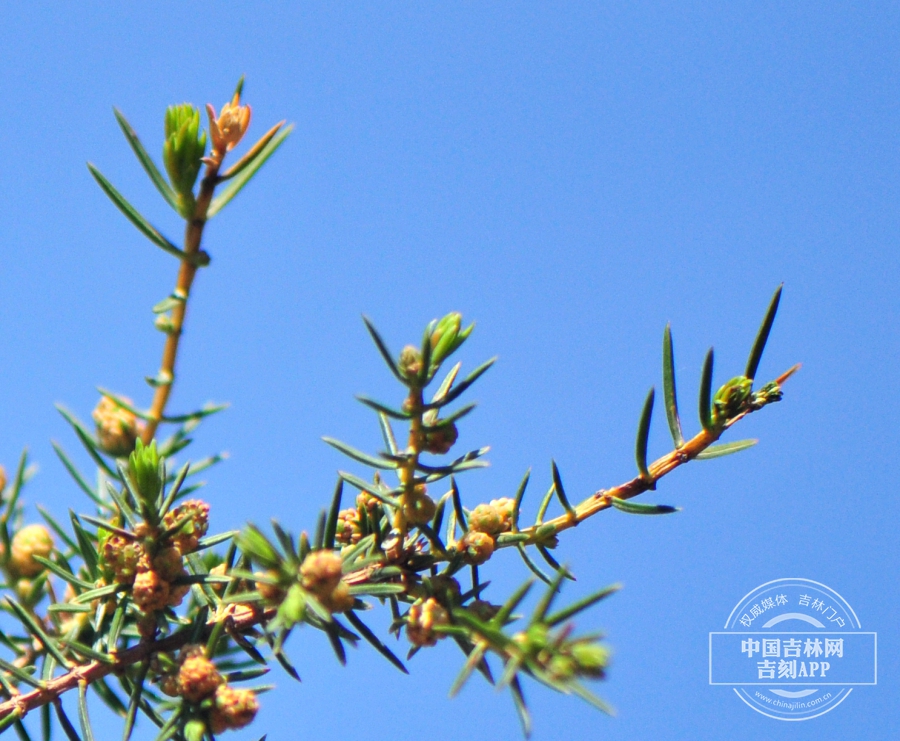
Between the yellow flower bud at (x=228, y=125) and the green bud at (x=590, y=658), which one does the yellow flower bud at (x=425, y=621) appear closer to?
the green bud at (x=590, y=658)

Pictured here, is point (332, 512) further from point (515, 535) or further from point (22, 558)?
point (22, 558)

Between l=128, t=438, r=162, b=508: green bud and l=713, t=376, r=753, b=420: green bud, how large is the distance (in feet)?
2.83

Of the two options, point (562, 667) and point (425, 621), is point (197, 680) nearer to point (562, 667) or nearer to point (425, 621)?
point (425, 621)

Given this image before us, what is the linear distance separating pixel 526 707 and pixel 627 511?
0.40 m

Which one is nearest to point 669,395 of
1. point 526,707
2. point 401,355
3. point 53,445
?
point 401,355

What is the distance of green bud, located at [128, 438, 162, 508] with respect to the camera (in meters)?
1.28

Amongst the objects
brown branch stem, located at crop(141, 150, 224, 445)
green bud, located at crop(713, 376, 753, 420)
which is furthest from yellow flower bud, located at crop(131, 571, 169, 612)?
green bud, located at crop(713, 376, 753, 420)

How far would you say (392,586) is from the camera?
1.17 m

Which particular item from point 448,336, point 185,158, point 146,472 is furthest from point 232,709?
point 185,158

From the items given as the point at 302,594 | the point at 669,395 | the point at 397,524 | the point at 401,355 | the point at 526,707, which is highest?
the point at 669,395

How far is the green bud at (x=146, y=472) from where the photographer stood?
4.21 ft

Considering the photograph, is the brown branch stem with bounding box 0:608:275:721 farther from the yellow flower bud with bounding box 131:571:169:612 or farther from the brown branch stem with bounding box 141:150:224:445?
the brown branch stem with bounding box 141:150:224:445

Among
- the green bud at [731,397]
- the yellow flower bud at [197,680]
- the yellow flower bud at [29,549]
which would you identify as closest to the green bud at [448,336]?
the green bud at [731,397]

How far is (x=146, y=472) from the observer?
1287 millimetres
